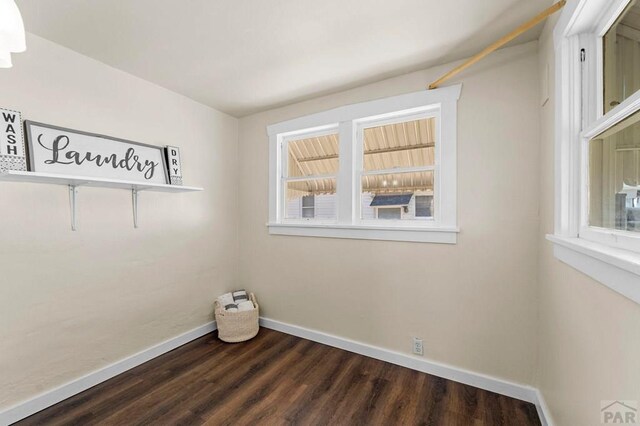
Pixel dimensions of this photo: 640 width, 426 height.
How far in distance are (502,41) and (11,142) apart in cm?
295

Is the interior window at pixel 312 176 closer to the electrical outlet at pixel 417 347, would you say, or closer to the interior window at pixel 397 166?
the interior window at pixel 397 166

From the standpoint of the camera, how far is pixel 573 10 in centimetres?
115

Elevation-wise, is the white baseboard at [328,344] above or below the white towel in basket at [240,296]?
below

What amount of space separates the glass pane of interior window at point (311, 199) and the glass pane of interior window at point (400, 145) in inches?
18.2

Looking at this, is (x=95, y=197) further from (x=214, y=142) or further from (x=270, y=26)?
(x=270, y=26)

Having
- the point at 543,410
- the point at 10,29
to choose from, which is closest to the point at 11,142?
the point at 10,29

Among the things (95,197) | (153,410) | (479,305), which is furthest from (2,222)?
(479,305)

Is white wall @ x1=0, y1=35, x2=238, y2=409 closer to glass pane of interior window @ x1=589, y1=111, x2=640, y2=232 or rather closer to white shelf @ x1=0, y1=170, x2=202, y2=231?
white shelf @ x1=0, y1=170, x2=202, y2=231

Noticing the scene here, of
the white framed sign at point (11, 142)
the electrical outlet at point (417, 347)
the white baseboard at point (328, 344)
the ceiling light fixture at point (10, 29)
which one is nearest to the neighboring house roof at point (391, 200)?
the electrical outlet at point (417, 347)

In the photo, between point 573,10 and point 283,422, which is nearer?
point 573,10

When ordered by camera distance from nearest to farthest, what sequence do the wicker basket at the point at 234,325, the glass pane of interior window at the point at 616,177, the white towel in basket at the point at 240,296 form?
the glass pane of interior window at the point at 616,177, the wicker basket at the point at 234,325, the white towel in basket at the point at 240,296

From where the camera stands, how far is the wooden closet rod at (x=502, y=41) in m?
1.30

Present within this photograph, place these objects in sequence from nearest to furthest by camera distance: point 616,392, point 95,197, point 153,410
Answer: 1. point 616,392
2. point 153,410
3. point 95,197

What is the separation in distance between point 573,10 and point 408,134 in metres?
1.22
